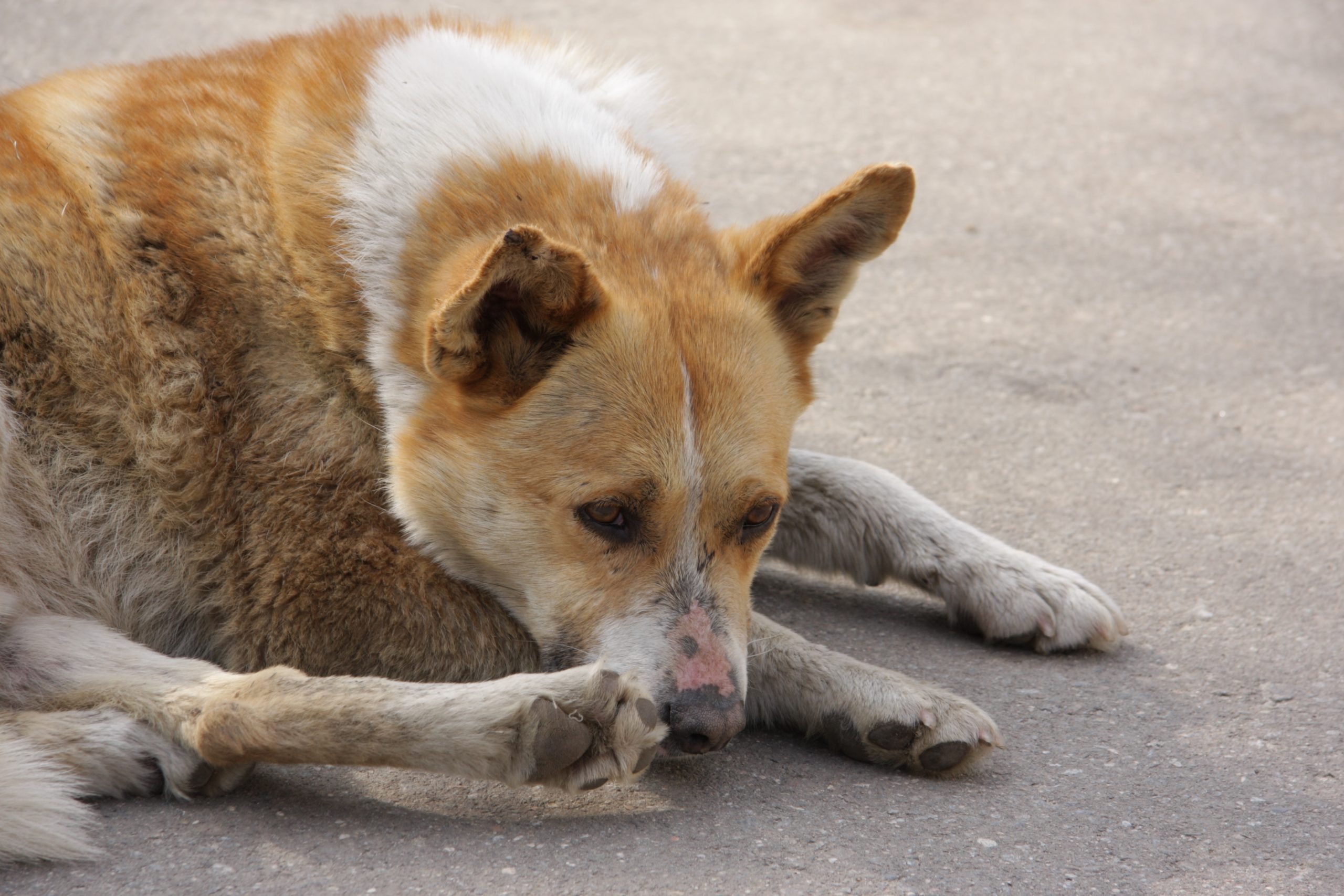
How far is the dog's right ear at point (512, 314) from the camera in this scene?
8.41ft

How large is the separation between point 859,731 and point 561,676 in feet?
2.34

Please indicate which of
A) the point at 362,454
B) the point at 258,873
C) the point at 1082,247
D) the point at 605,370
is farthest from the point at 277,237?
the point at 1082,247

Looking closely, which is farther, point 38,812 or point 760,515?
point 760,515

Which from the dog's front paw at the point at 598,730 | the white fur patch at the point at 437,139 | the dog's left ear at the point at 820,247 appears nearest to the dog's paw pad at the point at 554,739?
the dog's front paw at the point at 598,730

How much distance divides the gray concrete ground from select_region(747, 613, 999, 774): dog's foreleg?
0.06 meters

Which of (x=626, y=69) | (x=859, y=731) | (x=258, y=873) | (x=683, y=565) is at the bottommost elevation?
(x=258, y=873)

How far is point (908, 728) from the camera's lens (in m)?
2.88

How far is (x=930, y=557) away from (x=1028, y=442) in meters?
1.14

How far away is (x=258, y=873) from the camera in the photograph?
7.89ft

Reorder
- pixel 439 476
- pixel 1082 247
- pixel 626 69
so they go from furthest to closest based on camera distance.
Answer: pixel 1082 247
pixel 626 69
pixel 439 476

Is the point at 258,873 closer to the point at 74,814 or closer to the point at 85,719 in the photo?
the point at 74,814

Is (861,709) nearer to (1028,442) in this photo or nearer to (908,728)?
(908,728)

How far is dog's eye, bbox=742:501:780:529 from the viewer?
2.90 metres

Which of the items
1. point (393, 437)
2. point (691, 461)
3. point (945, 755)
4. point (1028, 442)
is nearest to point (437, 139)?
point (393, 437)
